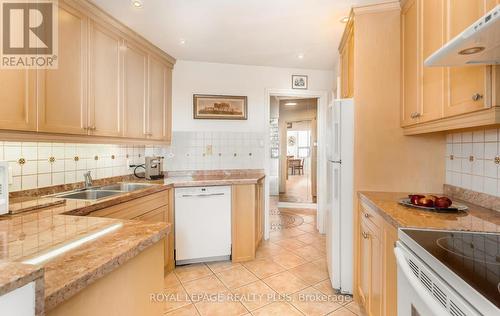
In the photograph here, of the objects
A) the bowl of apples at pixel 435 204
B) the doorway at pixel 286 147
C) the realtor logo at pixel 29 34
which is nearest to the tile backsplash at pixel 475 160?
the bowl of apples at pixel 435 204

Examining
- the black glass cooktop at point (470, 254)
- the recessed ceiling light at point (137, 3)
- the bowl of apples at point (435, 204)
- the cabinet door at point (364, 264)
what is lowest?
the cabinet door at point (364, 264)

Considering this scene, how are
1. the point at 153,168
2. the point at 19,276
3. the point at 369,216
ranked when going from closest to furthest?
the point at 19,276, the point at 369,216, the point at 153,168

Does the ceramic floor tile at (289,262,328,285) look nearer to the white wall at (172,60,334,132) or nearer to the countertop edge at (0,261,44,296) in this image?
the white wall at (172,60,334,132)

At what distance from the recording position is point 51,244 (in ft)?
2.84

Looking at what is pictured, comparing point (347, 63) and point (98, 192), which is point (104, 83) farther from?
point (347, 63)

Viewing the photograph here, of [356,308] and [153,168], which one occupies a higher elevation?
[153,168]

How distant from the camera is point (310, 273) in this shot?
2.40 metres

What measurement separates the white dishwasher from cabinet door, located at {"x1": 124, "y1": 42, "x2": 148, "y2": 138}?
738 millimetres

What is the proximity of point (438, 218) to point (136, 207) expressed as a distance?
2.00m

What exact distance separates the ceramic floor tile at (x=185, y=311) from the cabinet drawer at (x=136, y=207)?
778mm

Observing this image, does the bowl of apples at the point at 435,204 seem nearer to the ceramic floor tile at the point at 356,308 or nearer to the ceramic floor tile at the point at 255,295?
the ceramic floor tile at the point at 356,308

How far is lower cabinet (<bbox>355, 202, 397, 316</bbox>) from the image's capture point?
4.18ft

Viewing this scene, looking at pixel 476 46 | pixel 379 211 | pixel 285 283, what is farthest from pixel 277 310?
pixel 476 46

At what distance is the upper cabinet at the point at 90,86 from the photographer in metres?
1.47
